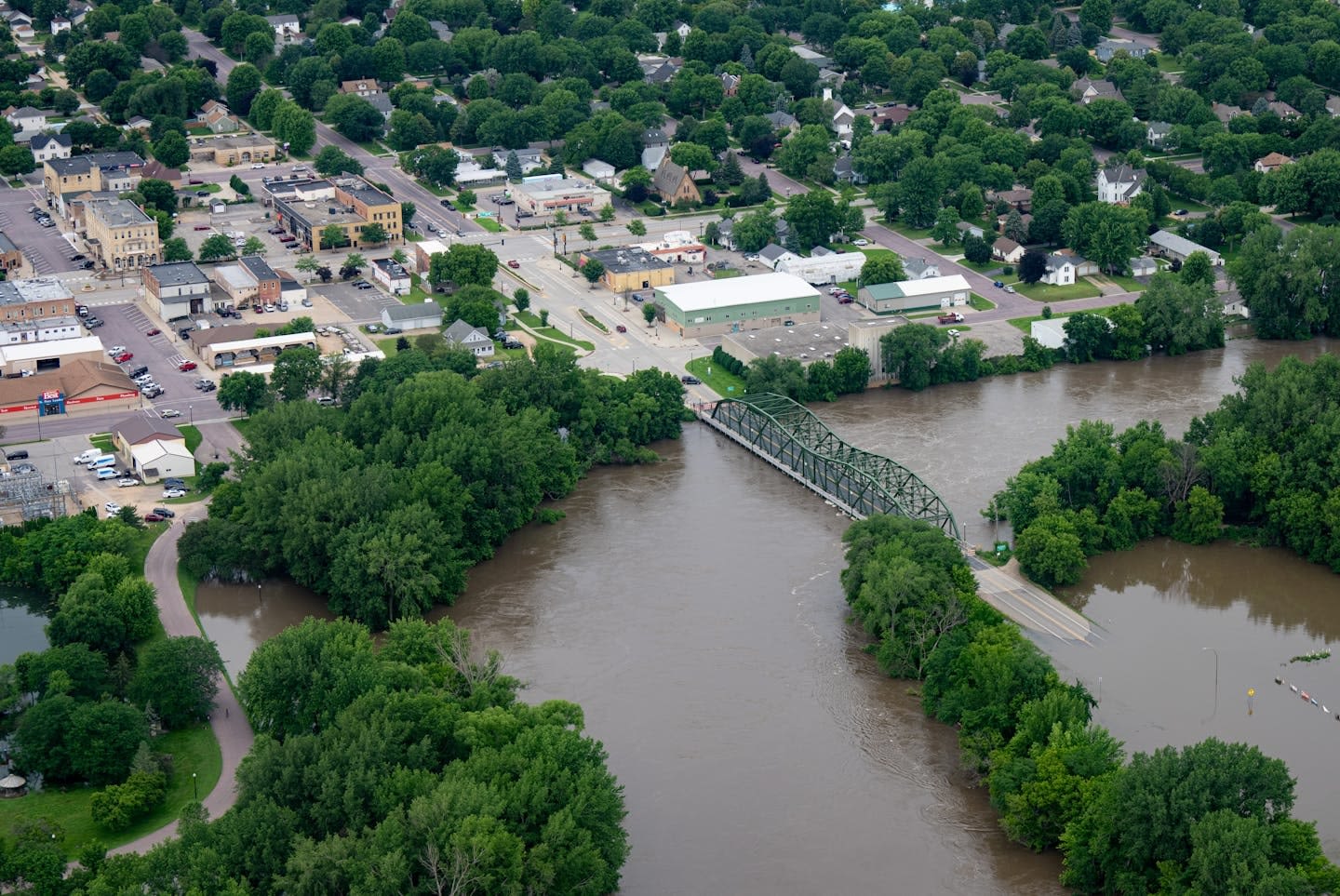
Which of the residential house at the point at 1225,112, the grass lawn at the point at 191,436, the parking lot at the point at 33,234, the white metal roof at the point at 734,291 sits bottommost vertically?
the parking lot at the point at 33,234

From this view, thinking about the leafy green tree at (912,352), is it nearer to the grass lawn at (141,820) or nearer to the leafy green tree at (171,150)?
the grass lawn at (141,820)

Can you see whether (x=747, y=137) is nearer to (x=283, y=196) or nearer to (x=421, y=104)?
(x=421, y=104)

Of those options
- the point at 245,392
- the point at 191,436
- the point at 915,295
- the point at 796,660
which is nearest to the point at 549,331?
the point at 245,392

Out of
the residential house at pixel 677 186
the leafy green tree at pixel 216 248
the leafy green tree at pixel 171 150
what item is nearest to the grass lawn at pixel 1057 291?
the residential house at pixel 677 186

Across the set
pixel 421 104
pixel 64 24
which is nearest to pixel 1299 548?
pixel 421 104

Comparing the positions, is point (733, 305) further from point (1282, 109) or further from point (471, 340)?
point (1282, 109)

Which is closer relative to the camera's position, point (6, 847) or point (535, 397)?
point (6, 847)
